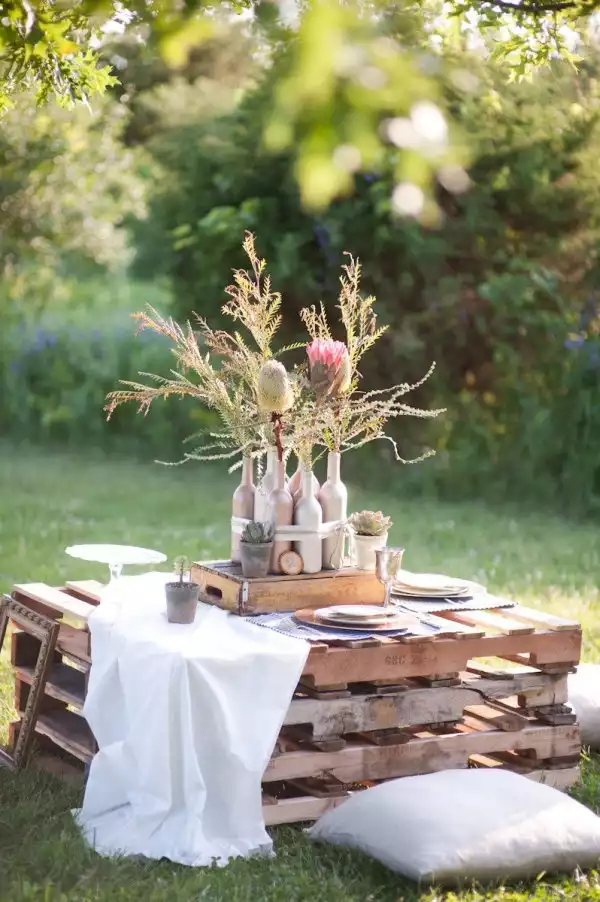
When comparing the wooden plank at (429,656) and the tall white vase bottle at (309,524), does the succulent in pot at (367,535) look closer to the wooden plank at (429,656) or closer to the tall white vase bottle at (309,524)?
the tall white vase bottle at (309,524)

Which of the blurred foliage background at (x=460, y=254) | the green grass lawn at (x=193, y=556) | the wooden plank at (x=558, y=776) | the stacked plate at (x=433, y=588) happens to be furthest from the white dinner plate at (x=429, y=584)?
the blurred foliage background at (x=460, y=254)

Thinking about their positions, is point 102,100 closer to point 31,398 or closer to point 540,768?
point 31,398

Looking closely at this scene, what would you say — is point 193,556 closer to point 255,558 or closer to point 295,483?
point 295,483

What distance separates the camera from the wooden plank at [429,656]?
4027 mm

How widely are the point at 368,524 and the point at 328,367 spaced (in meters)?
0.52

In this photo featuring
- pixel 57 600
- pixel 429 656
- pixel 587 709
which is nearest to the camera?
pixel 429 656

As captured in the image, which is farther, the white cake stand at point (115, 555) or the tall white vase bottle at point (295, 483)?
the white cake stand at point (115, 555)

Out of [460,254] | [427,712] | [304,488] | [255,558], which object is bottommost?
[427,712]

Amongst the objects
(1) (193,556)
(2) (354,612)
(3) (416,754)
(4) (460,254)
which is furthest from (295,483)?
(4) (460,254)

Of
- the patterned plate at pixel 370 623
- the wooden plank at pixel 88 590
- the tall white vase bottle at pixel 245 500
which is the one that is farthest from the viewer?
the wooden plank at pixel 88 590

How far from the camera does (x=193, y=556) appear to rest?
846 centimetres

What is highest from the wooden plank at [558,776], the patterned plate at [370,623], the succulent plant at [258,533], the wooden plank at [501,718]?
the succulent plant at [258,533]

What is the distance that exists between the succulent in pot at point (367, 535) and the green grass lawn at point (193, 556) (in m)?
0.90

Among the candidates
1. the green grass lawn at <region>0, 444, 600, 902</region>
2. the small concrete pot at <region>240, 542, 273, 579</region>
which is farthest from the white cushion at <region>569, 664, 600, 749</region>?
the small concrete pot at <region>240, 542, 273, 579</region>
